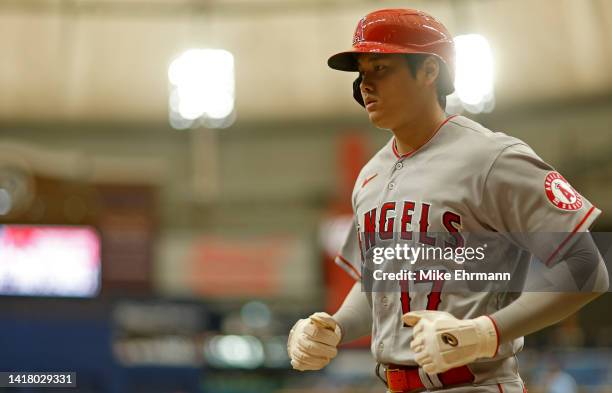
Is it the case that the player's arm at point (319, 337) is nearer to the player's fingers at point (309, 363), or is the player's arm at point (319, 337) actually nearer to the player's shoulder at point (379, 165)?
the player's fingers at point (309, 363)

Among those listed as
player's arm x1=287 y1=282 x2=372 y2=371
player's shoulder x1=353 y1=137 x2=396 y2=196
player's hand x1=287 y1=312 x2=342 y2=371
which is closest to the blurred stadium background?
player's shoulder x1=353 y1=137 x2=396 y2=196

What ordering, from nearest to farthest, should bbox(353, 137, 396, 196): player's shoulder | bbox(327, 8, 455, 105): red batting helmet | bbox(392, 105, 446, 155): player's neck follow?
bbox(327, 8, 455, 105): red batting helmet < bbox(392, 105, 446, 155): player's neck < bbox(353, 137, 396, 196): player's shoulder

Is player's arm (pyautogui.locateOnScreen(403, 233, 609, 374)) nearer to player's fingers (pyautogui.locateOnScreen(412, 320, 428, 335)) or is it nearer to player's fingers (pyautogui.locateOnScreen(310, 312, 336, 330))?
player's fingers (pyautogui.locateOnScreen(412, 320, 428, 335))

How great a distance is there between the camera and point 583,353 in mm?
13445

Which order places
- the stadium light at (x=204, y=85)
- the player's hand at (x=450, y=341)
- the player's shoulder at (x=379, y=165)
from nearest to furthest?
the player's hand at (x=450, y=341), the player's shoulder at (x=379, y=165), the stadium light at (x=204, y=85)

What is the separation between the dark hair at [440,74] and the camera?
2498 millimetres

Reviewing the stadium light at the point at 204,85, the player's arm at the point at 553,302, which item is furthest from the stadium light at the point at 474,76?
the player's arm at the point at 553,302

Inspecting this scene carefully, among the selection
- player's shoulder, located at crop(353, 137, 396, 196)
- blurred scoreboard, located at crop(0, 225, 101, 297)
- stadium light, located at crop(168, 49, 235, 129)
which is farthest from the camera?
stadium light, located at crop(168, 49, 235, 129)

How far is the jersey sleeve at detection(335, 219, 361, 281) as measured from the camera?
9.39 ft

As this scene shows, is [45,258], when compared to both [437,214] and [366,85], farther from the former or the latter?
[437,214]

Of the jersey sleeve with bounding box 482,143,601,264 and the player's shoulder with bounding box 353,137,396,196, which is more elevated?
the player's shoulder with bounding box 353,137,396,196

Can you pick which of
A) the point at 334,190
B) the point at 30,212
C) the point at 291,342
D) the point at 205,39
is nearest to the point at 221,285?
the point at 334,190

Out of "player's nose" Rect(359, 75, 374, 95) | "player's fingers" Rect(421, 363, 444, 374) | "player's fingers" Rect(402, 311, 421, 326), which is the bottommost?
"player's fingers" Rect(421, 363, 444, 374)

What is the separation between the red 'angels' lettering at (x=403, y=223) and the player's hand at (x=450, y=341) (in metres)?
0.31
